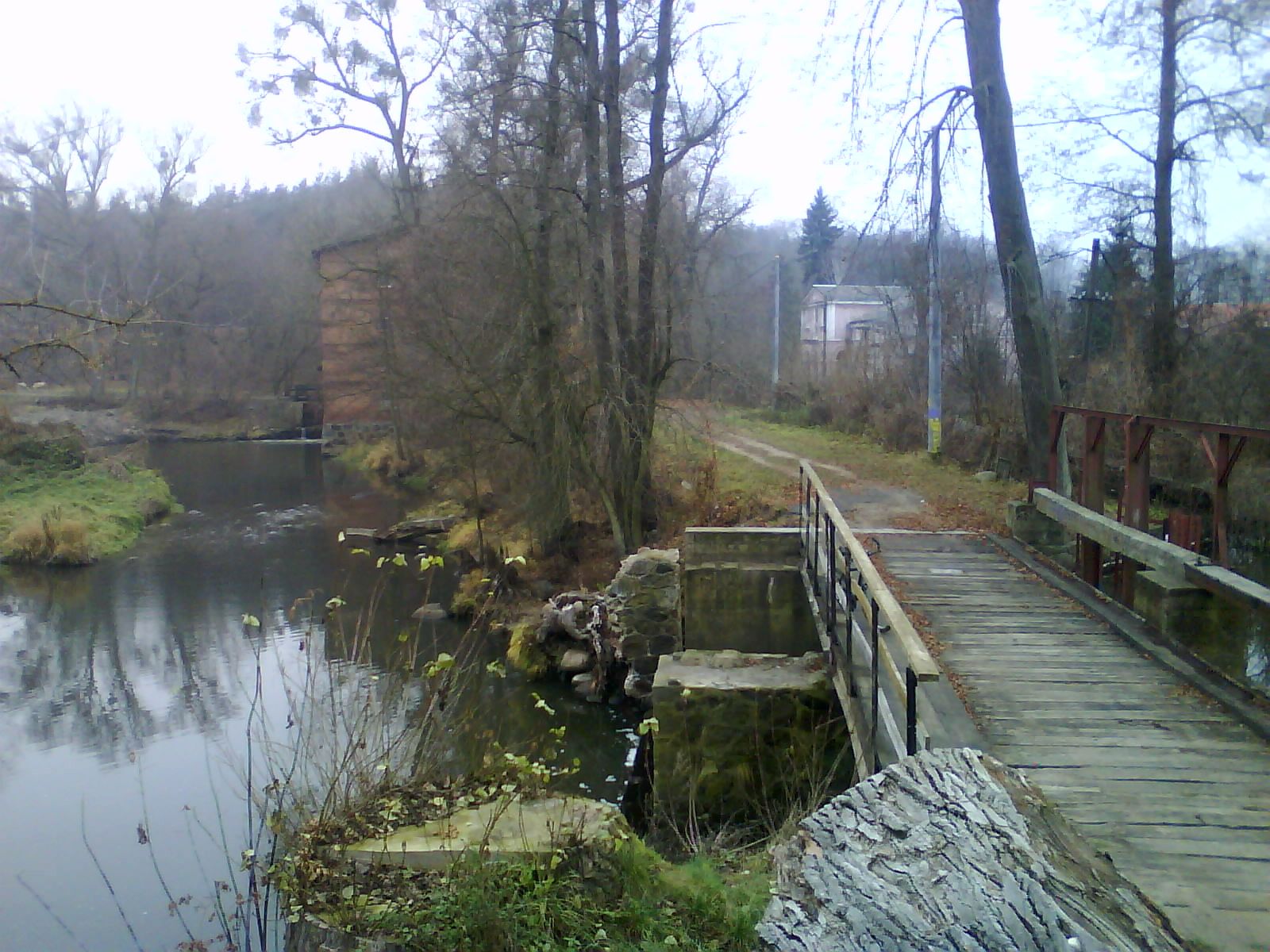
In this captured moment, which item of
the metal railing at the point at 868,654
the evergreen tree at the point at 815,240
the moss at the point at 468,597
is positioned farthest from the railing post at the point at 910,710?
the evergreen tree at the point at 815,240

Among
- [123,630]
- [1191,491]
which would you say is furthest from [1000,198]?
[123,630]

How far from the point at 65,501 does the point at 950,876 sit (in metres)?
27.5

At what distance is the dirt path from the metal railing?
2.73 meters

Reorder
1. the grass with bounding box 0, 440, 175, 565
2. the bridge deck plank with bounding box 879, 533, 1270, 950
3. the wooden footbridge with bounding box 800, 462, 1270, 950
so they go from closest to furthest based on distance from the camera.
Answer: the bridge deck plank with bounding box 879, 533, 1270, 950 < the wooden footbridge with bounding box 800, 462, 1270, 950 < the grass with bounding box 0, 440, 175, 565

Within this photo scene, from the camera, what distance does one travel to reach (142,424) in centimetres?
4631

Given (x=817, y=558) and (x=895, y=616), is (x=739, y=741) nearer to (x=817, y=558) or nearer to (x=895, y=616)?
(x=817, y=558)

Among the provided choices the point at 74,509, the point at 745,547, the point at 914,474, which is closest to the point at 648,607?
the point at 745,547

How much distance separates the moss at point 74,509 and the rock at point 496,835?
19641mm

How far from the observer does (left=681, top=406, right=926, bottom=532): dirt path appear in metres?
13.1

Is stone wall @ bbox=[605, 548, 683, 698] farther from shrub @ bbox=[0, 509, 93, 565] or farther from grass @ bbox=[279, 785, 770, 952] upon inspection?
shrub @ bbox=[0, 509, 93, 565]

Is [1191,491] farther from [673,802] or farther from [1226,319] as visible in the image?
[673,802]

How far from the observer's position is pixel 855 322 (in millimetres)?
34281

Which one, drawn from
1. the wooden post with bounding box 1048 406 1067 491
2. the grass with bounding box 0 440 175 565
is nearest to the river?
the grass with bounding box 0 440 175 565

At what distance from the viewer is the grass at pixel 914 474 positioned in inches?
498
